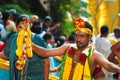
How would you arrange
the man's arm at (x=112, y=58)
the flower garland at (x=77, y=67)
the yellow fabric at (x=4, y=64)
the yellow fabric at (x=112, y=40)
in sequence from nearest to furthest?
1. the flower garland at (x=77, y=67)
2. the man's arm at (x=112, y=58)
3. the yellow fabric at (x=4, y=64)
4. the yellow fabric at (x=112, y=40)

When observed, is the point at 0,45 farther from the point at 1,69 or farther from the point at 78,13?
the point at 78,13

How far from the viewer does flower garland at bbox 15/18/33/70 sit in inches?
299

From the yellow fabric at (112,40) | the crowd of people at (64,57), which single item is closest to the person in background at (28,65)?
the crowd of people at (64,57)

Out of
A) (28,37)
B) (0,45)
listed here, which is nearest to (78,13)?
(0,45)

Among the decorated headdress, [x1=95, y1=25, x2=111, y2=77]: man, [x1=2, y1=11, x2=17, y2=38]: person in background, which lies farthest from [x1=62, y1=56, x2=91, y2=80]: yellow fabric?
[x1=95, y1=25, x2=111, y2=77]: man

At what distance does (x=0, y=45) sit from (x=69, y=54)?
98.5 inches

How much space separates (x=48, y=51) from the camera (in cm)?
739

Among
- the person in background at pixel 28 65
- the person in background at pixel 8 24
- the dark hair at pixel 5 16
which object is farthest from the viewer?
the dark hair at pixel 5 16

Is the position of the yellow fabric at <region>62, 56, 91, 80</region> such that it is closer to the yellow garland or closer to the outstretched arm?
the yellow garland

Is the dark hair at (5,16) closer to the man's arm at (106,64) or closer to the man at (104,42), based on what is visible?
the man at (104,42)

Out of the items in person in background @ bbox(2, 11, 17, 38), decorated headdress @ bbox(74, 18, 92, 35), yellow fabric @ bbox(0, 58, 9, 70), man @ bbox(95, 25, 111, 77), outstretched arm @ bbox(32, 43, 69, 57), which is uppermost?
decorated headdress @ bbox(74, 18, 92, 35)

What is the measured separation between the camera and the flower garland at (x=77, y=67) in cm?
701

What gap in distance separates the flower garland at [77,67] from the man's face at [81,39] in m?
0.07

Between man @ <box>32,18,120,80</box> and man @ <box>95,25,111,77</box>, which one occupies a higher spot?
man @ <box>32,18,120,80</box>
